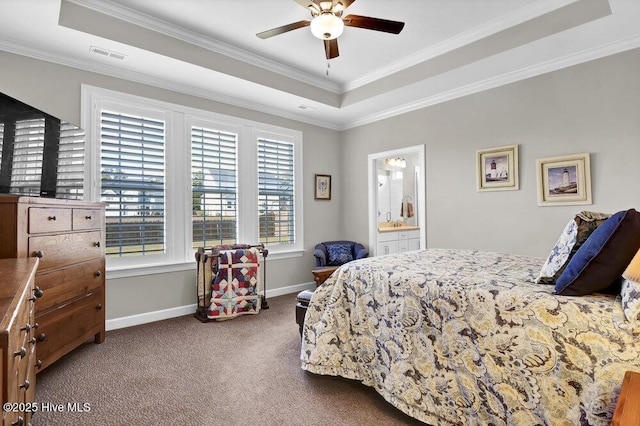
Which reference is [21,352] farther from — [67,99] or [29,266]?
[67,99]

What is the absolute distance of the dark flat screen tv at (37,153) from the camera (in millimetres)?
2141

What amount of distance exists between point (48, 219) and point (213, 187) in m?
1.96

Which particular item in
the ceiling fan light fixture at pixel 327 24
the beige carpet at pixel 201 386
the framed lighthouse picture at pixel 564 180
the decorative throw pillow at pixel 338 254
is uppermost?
the ceiling fan light fixture at pixel 327 24

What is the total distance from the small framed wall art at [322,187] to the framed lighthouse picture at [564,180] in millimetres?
2859

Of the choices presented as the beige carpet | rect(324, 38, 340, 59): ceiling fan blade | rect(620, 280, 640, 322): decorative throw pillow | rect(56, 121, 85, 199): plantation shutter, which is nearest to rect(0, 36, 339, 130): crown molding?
rect(56, 121, 85, 199): plantation shutter

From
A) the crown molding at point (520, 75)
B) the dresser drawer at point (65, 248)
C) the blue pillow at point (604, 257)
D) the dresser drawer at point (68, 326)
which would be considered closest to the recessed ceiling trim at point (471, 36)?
the crown molding at point (520, 75)

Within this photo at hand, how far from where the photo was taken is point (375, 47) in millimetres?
3463

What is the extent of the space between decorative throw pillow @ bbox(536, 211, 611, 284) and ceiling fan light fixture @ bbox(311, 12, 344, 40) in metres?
1.92

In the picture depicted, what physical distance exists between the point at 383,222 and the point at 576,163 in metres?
3.37

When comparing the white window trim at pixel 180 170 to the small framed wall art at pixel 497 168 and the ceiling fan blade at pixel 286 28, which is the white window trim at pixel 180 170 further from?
the small framed wall art at pixel 497 168

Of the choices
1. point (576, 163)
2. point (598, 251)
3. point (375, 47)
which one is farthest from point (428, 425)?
point (375, 47)

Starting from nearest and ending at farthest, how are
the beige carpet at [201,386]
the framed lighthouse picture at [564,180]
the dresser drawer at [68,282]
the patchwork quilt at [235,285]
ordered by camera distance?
the beige carpet at [201,386]
the dresser drawer at [68,282]
the framed lighthouse picture at [564,180]
the patchwork quilt at [235,285]

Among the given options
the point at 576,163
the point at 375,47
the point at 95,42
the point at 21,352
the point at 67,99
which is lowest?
the point at 21,352

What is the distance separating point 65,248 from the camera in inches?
92.7
